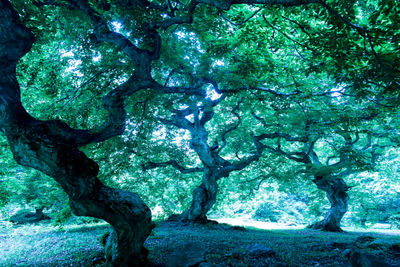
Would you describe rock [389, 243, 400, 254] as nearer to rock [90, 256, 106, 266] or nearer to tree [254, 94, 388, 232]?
tree [254, 94, 388, 232]

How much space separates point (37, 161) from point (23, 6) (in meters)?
4.73

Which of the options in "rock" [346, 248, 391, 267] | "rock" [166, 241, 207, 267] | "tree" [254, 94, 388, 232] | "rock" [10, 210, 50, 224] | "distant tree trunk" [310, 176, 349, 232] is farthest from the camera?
"rock" [10, 210, 50, 224]

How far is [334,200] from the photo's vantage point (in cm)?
1922

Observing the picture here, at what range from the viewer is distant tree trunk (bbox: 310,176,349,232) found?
18578mm

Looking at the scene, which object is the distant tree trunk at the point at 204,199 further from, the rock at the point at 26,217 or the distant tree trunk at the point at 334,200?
the rock at the point at 26,217

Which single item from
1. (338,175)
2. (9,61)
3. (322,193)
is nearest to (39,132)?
(9,61)

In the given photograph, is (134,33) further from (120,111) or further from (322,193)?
(322,193)

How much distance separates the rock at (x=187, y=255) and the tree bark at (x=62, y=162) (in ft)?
3.08

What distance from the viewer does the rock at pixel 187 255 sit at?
618 centimetres

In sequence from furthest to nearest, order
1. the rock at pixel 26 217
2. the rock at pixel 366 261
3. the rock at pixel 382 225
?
the rock at pixel 382 225, the rock at pixel 26 217, the rock at pixel 366 261

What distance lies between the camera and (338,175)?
1780 cm

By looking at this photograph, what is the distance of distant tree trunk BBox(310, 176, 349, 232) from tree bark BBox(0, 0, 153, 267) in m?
17.1

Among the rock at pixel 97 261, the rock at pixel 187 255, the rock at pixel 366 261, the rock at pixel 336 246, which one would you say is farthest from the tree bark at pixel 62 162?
the rock at pixel 336 246

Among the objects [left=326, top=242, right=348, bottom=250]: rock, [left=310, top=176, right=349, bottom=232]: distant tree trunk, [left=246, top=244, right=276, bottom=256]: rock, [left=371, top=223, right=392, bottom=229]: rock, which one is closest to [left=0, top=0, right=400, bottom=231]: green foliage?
[left=326, top=242, right=348, bottom=250]: rock
